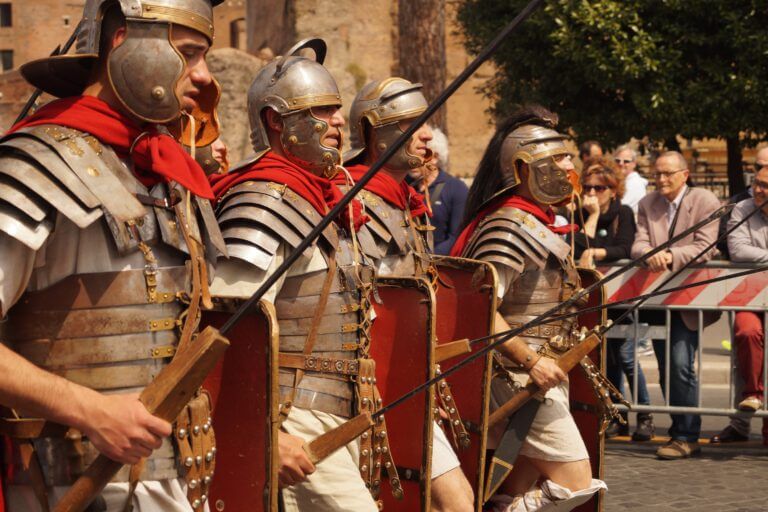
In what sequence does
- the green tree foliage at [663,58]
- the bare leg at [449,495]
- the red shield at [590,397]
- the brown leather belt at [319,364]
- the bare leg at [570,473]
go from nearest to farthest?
the brown leather belt at [319,364], the bare leg at [449,495], the bare leg at [570,473], the red shield at [590,397], the green tree foliage at [663,58]

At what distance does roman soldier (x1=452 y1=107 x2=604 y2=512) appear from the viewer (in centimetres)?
561

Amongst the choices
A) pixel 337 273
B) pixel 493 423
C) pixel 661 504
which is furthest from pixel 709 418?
pixel 337 273

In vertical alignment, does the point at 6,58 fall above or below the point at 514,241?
above

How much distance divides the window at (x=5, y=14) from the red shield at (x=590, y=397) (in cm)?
5321

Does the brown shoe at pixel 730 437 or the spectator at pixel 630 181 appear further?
the spectator at pixel 630 181

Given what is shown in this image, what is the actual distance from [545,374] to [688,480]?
7.89 ft

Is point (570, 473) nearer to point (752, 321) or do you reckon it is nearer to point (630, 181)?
point (752, 321)

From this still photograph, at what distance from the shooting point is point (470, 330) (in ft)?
17.6

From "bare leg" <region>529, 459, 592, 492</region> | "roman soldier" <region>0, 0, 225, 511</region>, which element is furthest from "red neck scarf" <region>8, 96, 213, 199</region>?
"bare leg" <region>529, 459, 592, 492</region>

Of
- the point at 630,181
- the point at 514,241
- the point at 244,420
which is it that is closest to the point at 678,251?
the point at 630,181

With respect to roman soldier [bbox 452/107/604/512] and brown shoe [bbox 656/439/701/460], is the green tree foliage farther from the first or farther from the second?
roman soldier [bbox 452/107/604/512]

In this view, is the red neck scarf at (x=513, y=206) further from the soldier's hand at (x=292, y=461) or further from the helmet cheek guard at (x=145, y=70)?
the helmet cheek guard at (x=145, y=70)

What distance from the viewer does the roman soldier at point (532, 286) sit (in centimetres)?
561

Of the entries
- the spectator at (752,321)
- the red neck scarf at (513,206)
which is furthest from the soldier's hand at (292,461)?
the spectator at (752,321)
